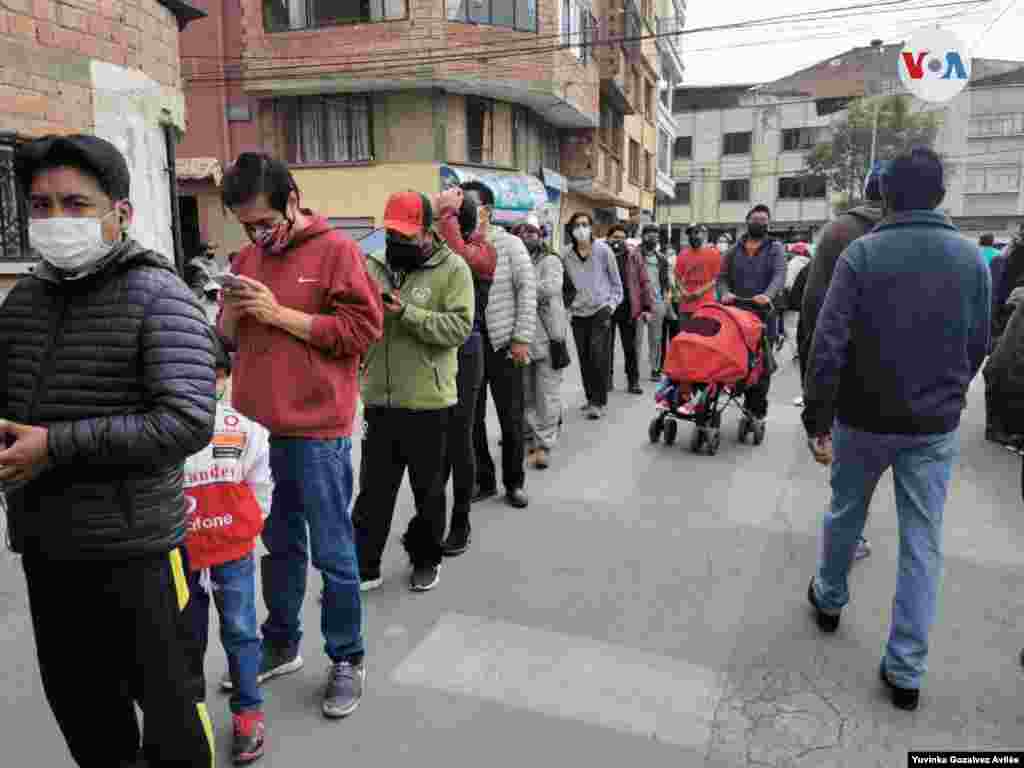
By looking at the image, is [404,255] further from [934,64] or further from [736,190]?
[736,190]

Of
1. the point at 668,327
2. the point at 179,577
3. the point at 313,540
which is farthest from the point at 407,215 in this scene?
the point at 668,327

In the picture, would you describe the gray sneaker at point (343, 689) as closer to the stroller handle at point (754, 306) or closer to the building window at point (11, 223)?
the building window at point (11, 223)

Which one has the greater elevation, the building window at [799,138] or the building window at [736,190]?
the building window at [799,138]

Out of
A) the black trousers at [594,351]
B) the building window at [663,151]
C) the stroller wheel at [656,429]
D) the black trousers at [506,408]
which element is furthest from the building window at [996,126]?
the black trousers at [506,408]

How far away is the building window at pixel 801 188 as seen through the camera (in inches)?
1960

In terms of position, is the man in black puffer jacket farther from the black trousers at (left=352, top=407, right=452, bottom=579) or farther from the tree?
the tree

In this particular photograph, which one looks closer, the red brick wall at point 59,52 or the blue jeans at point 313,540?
the blue jeans at point 313,540

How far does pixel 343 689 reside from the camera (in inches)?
117

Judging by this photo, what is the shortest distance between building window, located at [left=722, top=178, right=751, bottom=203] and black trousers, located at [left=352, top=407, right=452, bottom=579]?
52.2 metres

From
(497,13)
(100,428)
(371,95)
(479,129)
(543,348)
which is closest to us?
(100,428)

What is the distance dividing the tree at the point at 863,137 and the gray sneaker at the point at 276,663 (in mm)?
38694

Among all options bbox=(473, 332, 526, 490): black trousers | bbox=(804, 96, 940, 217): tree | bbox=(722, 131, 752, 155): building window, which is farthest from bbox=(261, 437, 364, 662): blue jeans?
bbox=(722, 131, 752, 155): building window

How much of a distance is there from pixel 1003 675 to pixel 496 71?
18.8m

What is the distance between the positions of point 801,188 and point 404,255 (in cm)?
5165
